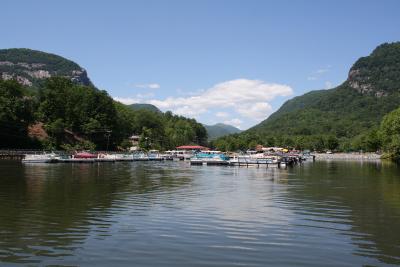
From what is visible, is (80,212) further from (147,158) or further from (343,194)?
(147,158)

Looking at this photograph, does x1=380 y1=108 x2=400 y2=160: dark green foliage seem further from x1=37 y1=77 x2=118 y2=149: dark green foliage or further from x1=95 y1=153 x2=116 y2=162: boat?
x1=37 y1=77 x2=118 y2=149: dark green foliage

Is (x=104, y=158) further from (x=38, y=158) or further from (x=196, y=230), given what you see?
(x=196, y=230)

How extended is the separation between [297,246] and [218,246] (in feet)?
9.98

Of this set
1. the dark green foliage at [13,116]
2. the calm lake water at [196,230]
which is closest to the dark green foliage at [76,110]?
the dark green foliage at [13,116]

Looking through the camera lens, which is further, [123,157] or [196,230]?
[123,157]

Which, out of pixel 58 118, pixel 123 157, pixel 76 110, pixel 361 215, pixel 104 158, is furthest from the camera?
pixel 76 110

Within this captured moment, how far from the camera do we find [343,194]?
37.3 meters

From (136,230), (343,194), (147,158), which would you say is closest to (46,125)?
(147,158)

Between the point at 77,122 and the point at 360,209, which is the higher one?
the point at 77,122

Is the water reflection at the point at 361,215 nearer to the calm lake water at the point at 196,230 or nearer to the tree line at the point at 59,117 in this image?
the calm lake water at the point at 196,230

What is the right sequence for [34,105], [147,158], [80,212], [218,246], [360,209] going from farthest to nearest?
[34,105] < [147,158] < [360,209] < [80,212] < [218,246]

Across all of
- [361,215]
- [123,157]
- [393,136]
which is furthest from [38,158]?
[393,136]

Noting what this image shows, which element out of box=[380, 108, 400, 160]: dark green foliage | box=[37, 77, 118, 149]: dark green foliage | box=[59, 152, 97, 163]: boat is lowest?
box=[59, 152, 97, 163]: boat

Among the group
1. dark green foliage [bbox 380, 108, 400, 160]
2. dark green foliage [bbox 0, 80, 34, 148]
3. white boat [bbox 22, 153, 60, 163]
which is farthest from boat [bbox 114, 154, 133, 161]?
dark green foliage [bbox 380, 108, 400, 160]
